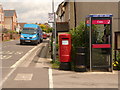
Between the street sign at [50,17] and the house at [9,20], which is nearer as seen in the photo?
the street sign at [50,17]

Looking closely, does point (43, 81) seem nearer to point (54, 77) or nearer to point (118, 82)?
point (54, 77)

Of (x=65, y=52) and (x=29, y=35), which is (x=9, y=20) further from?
(x=65, y=52)

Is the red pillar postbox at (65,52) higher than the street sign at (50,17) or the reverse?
the reverse

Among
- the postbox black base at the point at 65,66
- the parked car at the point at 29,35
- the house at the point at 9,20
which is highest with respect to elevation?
the house at the point at 9,20

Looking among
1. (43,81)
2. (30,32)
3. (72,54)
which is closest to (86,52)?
(72,54)

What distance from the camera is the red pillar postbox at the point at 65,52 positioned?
1090 centimetres

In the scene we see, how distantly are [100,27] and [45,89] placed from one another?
509 cm

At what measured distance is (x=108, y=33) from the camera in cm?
1066

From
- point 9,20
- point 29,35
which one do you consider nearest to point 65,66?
point 29,35

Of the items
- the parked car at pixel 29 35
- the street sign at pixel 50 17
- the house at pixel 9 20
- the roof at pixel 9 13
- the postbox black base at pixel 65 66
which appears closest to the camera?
the postbox black base at pixel 65 66

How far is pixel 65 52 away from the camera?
1093 centimetres

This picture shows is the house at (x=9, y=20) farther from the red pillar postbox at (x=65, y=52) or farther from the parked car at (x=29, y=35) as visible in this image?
the red pillar postbox at (x=65, y=52)

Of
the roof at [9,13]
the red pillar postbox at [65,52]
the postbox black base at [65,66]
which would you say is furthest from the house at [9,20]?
the postbox black base at [65,66]

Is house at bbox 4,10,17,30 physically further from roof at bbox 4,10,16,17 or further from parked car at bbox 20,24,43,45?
parked car at bbox 20,24,43,45
